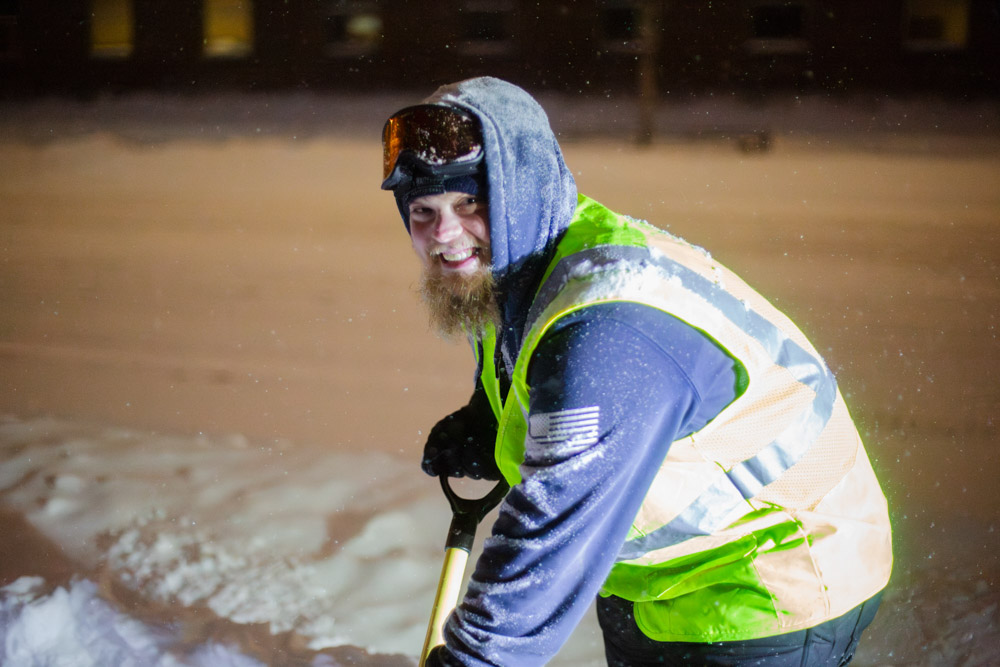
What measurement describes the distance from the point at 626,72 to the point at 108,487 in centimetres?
908

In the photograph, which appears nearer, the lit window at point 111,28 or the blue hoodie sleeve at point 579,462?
the blue hoodie sleeve at point 579,462

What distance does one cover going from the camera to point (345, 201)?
811cm

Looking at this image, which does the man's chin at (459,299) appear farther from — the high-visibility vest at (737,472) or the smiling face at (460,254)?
the high-visibility vest at (737,472)

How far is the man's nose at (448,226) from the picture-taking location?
Result: 144 cm

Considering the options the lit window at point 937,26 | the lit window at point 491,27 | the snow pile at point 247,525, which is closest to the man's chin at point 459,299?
the snow pile at point 247,525

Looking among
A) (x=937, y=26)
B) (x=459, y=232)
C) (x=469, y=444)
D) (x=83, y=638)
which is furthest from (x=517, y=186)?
(x=937, y=26)

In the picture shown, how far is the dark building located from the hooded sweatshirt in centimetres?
756

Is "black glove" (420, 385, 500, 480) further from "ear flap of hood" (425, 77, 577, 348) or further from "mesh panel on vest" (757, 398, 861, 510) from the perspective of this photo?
"mesh panel on vest" (757, 398, 861, 510)

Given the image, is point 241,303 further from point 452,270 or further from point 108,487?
point 452,270

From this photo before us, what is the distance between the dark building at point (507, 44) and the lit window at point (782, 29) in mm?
17

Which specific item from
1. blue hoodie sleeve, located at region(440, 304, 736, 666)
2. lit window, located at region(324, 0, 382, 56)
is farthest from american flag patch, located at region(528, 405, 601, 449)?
lit window, located at region(324, 0, 382, 56)

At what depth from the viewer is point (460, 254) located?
56.7 inches

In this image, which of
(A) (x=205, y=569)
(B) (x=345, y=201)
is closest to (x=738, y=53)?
(B) (x=345, y=201)

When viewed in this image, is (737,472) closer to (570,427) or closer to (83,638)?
(570,427)
